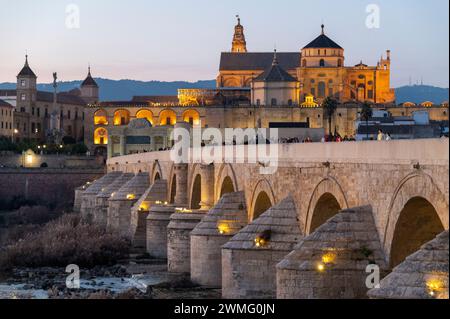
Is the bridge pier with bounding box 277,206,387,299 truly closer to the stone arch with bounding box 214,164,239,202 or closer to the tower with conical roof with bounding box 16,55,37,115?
the stone arch with bounding box 214,164,239,202

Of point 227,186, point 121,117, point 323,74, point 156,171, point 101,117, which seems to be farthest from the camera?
point 121,117

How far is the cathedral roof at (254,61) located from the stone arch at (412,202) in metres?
117

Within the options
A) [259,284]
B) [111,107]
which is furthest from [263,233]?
[111,107]

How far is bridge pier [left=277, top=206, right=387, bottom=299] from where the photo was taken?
74.4 ft

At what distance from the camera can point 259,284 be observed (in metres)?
29.0

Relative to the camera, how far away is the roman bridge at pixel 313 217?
21203 millimetres

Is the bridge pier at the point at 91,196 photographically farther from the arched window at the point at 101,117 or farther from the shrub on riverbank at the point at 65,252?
the arched window at the point at 101,117

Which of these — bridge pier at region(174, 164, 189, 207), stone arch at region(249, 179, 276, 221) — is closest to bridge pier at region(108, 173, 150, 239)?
bridge pier at region(174, 164, 189, 207)

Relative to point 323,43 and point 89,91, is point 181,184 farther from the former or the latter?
point 89,91

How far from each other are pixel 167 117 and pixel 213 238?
3829 inches

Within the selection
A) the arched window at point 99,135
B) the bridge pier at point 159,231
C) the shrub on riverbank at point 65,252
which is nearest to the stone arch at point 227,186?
the bridge pier at point 159,231

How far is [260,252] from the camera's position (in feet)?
95.5

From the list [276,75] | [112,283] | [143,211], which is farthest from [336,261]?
[276,75]

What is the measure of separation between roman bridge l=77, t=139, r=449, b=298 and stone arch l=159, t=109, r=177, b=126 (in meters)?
84.7
